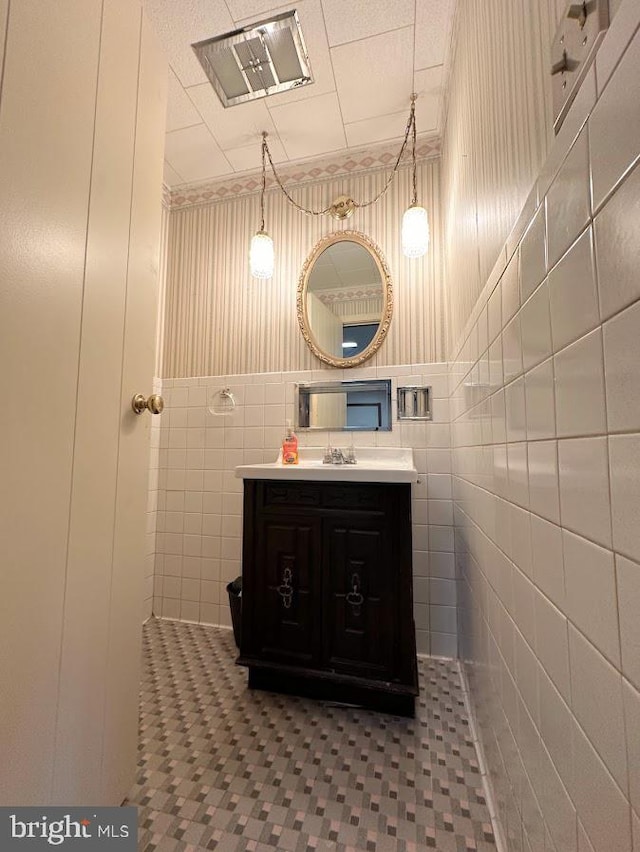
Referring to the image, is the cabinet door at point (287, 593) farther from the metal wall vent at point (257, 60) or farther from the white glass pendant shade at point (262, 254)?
the metal wall vent at point (257, 60)

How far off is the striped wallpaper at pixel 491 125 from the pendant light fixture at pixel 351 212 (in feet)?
0.45

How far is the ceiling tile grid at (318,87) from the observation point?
1.28 m

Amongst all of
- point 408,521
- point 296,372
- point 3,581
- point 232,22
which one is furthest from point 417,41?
point 3,581

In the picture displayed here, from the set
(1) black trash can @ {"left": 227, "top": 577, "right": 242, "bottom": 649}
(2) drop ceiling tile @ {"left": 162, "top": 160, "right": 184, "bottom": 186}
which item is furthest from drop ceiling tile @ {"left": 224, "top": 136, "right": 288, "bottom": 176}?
(1) black trash can @ {"left": 227, "top": 577, "right": 242, "bottom": 649}

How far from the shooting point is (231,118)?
1684 mm

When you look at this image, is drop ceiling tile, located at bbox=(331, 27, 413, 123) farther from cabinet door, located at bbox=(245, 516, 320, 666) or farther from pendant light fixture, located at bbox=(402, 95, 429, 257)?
cabinet door, located at bbox=(245, 516, 320, 666)

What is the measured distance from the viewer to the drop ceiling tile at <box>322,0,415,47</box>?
4.10 ft

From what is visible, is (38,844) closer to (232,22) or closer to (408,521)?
(408,521)

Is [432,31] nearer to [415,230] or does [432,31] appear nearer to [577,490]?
[415,230]

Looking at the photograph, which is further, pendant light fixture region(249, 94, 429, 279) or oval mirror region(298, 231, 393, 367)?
oval mirror region(298, 231, 393, 367)

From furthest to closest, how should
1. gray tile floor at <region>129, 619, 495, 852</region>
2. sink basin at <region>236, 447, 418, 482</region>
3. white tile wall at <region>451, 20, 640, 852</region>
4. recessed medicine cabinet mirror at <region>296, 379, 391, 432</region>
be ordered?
recessed medicine cabinet mirror at <region>296, 379, 391, 432</region>, sink basin at <region>236, 447, 418, 482</region>, gray tile floor at <region>129, 619, 495, 852</region>, white tile wall at <region>451, 20, 640, 852</region>

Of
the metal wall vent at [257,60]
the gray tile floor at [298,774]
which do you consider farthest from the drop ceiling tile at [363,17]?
the gray tile floor at [298,774]

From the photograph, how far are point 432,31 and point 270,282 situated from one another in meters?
1.17

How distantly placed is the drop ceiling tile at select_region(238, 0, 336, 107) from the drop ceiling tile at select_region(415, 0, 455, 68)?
35cm
